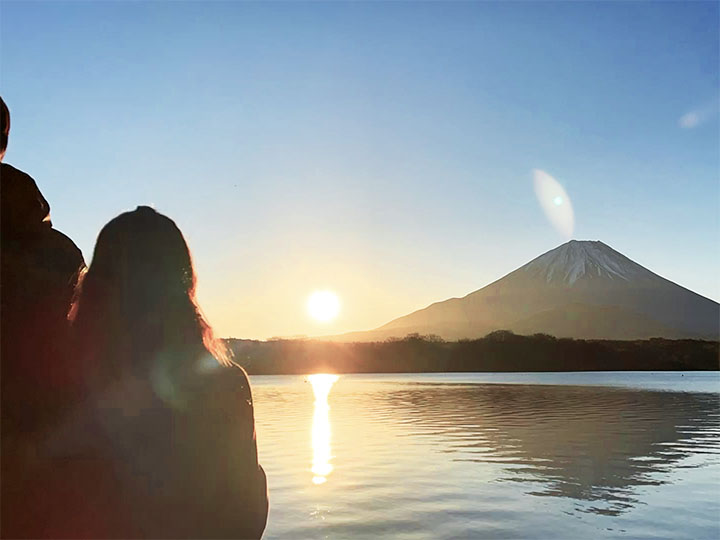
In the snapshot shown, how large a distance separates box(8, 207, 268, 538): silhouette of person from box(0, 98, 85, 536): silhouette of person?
0.42 ft

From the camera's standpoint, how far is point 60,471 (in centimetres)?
254

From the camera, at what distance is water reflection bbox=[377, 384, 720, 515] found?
1540 cm

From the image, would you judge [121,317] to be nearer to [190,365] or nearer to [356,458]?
[190,365]

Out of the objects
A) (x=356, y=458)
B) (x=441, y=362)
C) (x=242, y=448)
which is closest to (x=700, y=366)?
(x=441, y=362)

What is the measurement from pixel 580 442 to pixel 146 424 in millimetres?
22585

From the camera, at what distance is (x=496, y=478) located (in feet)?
52.7

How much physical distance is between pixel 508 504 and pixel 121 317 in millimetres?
12097

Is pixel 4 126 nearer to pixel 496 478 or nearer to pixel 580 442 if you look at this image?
pixel 496 478

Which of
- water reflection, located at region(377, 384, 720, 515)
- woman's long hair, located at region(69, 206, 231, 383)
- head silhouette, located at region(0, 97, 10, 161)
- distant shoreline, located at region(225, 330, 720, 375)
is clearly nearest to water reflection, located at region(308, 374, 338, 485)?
water reflection, located at region(377, 384, 720, 515)

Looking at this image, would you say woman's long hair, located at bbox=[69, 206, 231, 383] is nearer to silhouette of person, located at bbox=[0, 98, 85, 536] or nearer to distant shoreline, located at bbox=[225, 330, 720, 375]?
silhouette of person, located at bbox=[0, 98, 85, 536]

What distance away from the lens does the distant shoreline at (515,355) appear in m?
155

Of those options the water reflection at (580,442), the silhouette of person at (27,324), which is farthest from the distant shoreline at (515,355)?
the silhouette of person at (27,324)

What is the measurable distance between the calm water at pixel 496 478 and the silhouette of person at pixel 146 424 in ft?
29.7

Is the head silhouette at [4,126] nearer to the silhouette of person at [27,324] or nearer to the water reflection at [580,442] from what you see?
the silhouette of person at [27,324]
